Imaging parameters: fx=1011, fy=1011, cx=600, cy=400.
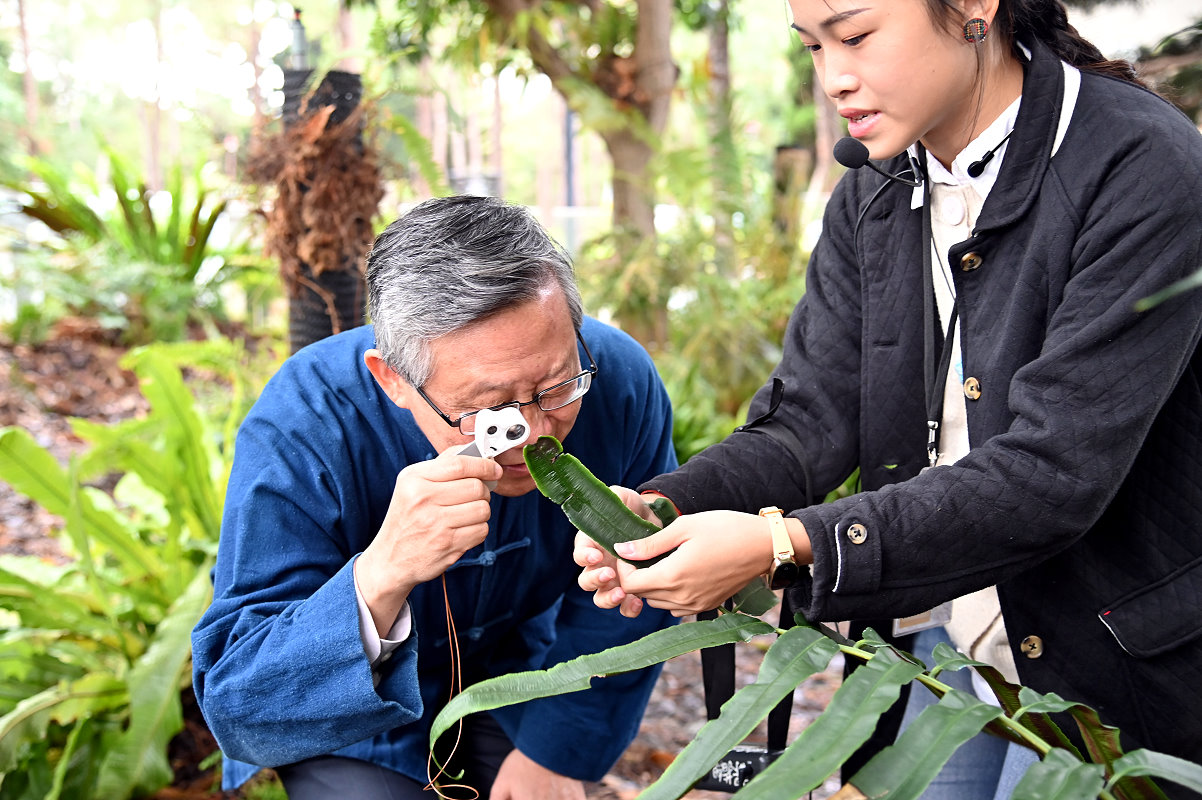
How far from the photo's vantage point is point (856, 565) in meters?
1.13

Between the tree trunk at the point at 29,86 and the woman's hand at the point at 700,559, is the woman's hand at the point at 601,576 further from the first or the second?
the tree trunk at the point at 29,86

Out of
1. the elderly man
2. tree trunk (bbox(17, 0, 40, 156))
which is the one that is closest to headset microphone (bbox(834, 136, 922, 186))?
the elderly man

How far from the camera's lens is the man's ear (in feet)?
5.23

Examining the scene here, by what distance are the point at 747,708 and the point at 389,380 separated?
3.00 feet

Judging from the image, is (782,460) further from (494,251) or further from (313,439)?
(313,439)

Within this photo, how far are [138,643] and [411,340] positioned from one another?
5.83 ft

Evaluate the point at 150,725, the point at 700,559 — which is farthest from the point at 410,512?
the point at 150,725

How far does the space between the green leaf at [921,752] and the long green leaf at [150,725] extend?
6.53 feet

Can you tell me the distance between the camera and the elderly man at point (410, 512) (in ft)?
4.71

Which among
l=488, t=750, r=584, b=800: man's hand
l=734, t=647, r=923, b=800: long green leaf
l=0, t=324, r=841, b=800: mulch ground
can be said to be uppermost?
l=734, t=647, r=923, b=800: long green leaf

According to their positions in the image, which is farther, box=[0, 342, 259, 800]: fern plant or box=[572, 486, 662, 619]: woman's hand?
box=[0, 342, 259, 800]: fern plant

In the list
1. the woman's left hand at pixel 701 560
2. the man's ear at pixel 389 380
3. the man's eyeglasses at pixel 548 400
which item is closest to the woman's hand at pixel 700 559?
the woman's left hand at pixel 701 560

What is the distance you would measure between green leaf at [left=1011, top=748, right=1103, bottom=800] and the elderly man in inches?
29.7

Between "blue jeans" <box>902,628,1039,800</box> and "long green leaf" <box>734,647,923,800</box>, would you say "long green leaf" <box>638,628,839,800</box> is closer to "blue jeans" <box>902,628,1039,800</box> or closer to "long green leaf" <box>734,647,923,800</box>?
"long green leaf" <box>734,647,923,800</box>
